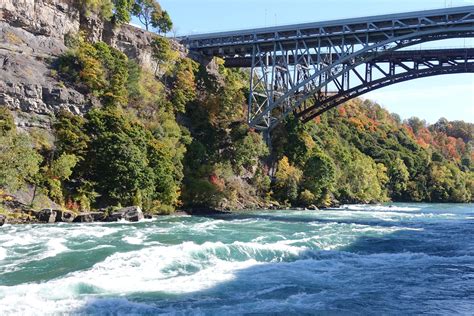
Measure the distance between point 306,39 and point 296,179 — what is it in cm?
1263

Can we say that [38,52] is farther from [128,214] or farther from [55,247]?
[55,247]

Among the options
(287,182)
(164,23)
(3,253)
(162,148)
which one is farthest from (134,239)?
(164,23)

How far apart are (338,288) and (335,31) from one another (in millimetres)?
28602

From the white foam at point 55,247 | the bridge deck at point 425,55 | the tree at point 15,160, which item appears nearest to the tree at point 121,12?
the tree at point 15,160

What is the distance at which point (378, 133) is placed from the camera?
80812 mm

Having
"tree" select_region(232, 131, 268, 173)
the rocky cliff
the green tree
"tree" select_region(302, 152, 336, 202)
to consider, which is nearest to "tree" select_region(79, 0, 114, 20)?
the rocky cliff

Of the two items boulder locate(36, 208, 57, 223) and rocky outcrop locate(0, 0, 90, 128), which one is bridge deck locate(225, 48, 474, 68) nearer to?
rocky outcrop locate(0, 0, 90, 128)

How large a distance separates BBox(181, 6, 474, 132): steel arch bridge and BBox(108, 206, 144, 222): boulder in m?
17.7

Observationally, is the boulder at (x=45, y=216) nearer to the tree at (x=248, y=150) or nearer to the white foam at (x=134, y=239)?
the white foam at (x=134, y=239)

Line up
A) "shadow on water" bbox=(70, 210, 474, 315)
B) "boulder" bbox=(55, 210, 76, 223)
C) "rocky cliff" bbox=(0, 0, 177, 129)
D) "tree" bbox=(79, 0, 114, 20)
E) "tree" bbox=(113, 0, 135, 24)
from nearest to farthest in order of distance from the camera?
1. "shadow on water" bbox=(70, 210, 474, 315)
2. "boulder" bbox=(55, 210, 76, 223)
3. "rocky cliff" bbox=(0, 0, 177, 129)
4. "tree" bbox=(79, 0, 114, 20)
5. "tree" bbox=(113, 0, 135, 24)

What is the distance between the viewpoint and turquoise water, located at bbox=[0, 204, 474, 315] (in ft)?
36.4

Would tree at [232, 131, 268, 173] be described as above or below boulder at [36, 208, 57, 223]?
above

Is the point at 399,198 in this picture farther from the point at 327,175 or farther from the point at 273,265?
the point at 273,265

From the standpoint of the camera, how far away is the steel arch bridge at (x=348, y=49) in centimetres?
3294
